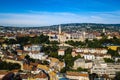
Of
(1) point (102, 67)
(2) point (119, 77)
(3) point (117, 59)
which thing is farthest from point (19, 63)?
(3) point (117, 59)

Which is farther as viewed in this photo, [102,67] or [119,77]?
[102,67]

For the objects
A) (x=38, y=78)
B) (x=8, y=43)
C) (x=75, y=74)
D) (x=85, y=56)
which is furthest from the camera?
(x=8, y=43)

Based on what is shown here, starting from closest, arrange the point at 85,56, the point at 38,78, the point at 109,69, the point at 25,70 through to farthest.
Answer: the point at 38,78 < the point at 25,70 < the point at 109,69 < the point at 85,56

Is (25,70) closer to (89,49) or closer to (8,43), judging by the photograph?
(89,49)

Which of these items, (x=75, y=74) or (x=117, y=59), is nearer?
(x=75, y=74)

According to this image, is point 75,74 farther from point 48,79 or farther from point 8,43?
point 8,43

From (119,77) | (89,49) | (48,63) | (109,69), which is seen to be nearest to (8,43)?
(89,49)

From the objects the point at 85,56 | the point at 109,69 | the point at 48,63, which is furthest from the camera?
the point at 85,56

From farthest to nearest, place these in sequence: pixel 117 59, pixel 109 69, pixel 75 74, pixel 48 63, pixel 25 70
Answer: pixel 117 59 < pixel 48 63 < pixel 109 69 < pixel 25 70 < pixel 75 74
